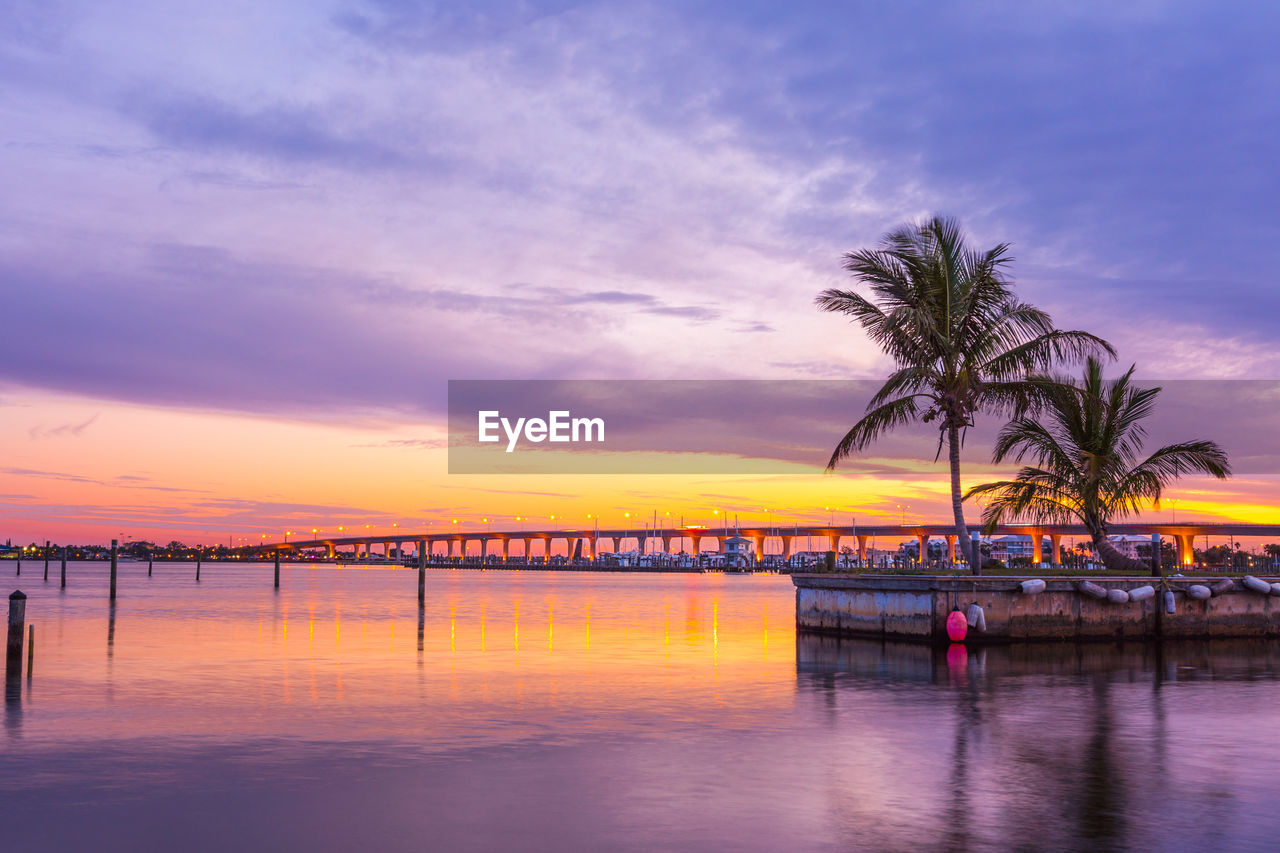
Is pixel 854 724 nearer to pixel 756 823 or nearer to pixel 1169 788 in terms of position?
pixel 1169 788

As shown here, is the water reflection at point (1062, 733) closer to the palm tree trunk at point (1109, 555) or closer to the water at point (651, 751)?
the water at point (651, 751)

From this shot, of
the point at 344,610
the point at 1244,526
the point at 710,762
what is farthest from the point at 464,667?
the point at 1244,526

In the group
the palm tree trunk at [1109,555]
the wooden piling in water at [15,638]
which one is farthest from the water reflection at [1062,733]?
the wooden piling in water at [15,638]

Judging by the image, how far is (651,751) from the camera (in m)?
15.5

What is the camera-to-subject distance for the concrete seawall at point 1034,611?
2992 cm

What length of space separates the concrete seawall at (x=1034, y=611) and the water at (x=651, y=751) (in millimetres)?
925

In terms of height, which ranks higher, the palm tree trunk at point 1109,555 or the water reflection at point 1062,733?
the palm tree trunk at point 1109,555

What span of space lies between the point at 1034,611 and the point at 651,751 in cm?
1782

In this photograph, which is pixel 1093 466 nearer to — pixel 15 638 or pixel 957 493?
pixel 957 493

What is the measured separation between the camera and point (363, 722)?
18.2 meters

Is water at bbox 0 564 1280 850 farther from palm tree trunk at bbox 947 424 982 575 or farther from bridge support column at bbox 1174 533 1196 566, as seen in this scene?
bridge support column at bbox 1174 533 1196 566

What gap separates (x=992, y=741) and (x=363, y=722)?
9.36 meters

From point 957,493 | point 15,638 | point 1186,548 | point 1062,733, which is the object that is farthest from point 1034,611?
point 1186,548

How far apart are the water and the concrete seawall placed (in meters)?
0.93
